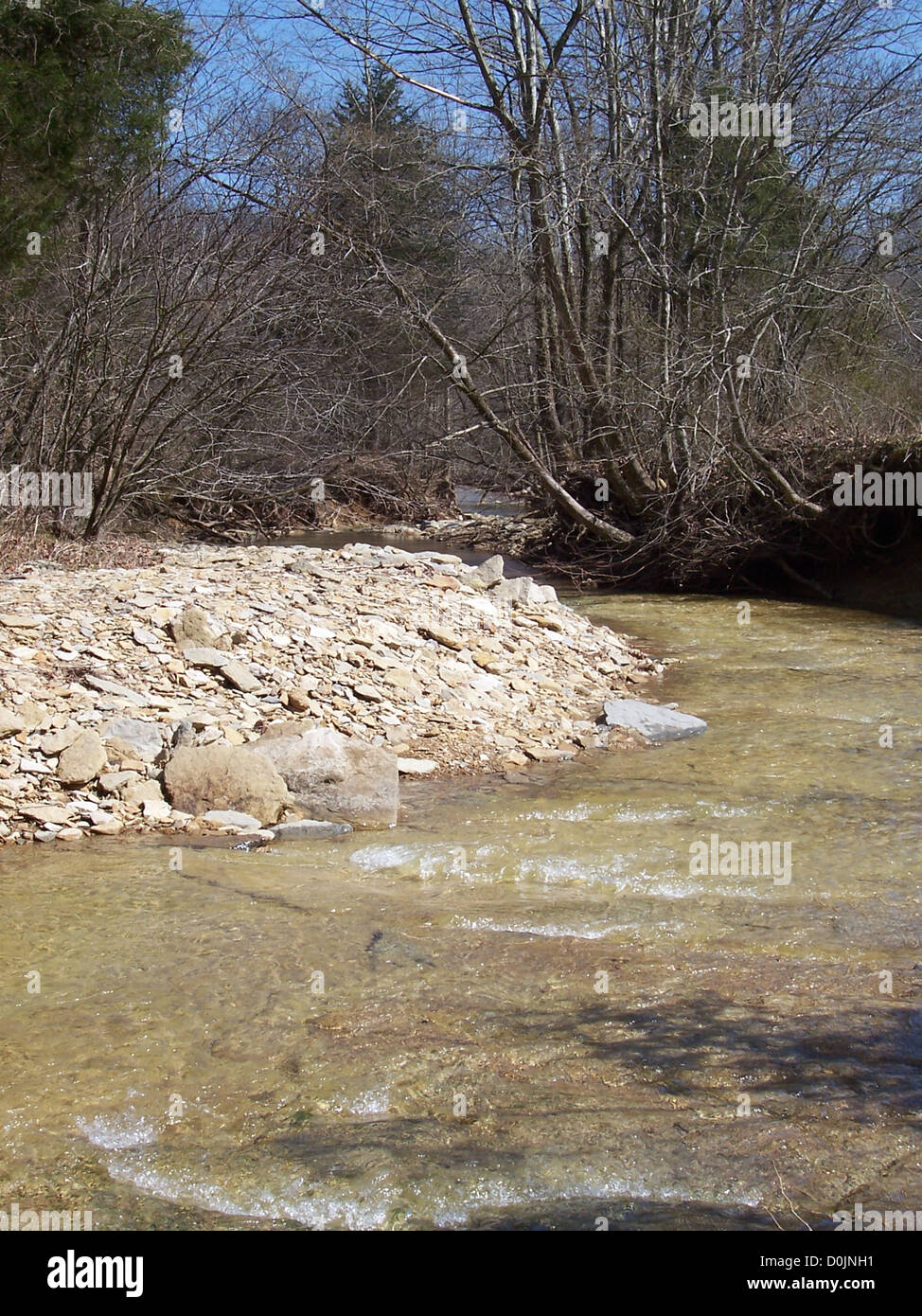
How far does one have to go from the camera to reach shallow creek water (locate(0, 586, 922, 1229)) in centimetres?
263

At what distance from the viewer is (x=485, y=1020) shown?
3.45 meters

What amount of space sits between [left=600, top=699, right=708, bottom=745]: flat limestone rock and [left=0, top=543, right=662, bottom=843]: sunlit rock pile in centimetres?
13

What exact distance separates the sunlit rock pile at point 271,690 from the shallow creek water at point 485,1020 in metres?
0.40

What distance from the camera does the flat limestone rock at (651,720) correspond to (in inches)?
270

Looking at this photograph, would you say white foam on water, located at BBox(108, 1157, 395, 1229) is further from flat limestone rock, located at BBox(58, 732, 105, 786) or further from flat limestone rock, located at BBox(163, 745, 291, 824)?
flat limestone rock, located at BBox(58, 732, 105, 786)

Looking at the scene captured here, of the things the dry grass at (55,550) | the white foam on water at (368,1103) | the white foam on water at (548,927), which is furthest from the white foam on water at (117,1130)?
the dry grass at (55,550)

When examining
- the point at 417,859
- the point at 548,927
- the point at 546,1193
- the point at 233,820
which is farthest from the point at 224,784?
the point at 546,1193

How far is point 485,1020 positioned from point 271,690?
11.5ft

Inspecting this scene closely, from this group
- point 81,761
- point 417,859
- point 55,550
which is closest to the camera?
point 417,859

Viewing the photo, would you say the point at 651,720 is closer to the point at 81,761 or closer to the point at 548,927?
the point at 548,927

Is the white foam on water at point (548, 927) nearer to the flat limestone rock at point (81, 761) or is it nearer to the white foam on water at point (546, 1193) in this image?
the white foam on water at point (546, 1193)

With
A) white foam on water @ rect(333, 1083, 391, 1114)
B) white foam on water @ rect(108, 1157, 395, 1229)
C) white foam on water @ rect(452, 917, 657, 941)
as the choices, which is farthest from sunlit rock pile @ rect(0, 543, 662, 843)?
white foam on water @ rect(108, 1157, 395, 1229)

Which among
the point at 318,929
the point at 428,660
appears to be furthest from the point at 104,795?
the point at 428,660

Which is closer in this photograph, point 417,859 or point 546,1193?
point 546,1193
